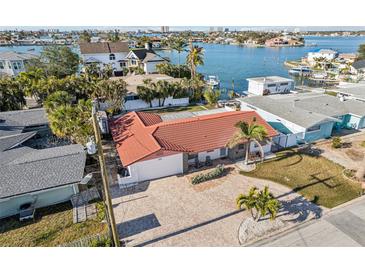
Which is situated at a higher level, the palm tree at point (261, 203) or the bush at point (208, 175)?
the palm tree at point (261, 203)

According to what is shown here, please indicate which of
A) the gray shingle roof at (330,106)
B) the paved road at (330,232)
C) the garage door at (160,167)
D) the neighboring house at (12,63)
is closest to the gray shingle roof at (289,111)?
the gray shingle roof at (330,106)

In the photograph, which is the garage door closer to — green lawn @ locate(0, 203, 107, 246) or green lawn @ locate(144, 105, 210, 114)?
green lawn @ locate(0, 203, 107, 246)

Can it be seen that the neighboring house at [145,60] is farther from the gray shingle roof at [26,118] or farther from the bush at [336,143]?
the bush at [336,143]

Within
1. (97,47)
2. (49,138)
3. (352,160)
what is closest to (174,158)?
(49,138)

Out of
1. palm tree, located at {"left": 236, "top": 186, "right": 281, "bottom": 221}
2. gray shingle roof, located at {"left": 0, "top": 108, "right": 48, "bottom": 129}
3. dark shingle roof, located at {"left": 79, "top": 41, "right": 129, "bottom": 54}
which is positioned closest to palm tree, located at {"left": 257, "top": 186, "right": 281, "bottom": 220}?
palm tree, located at {"left": 236, "top": 186, "right": 281, "bottom": 221}

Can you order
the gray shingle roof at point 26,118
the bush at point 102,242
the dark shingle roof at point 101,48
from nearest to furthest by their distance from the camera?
the bush at point 102,242
the gray shingle roof at point 26,118
the dark shingle roof at point 101,48

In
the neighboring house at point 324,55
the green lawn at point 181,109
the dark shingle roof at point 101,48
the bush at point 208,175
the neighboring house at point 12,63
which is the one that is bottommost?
the bush at point 208,175

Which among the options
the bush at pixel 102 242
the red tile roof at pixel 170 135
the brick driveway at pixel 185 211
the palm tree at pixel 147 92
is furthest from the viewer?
the palm tree at pixel 147 92

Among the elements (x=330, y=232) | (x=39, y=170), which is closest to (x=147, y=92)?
(x=39, y=170)
